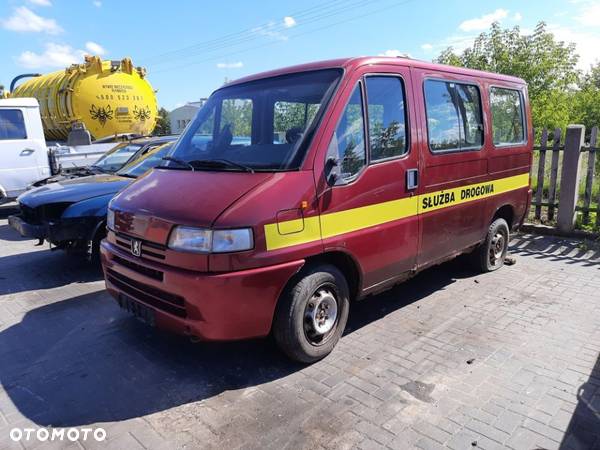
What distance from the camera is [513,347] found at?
12.5 feet

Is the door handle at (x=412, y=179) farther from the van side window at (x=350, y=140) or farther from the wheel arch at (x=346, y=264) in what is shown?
the wheel arch at (x=346, y=264)

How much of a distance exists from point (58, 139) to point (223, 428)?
13.1 meters

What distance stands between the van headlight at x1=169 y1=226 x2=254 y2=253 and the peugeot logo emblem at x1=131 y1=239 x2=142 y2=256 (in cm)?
A: 59

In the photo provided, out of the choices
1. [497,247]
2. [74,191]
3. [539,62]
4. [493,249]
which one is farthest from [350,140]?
[539,62]

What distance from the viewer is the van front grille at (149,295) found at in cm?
316

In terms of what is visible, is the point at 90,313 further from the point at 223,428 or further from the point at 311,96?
the point at 311,96

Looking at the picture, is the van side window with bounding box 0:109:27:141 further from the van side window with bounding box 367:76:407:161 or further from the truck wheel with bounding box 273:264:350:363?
the truck wheel with bounding box 273:264:350:363

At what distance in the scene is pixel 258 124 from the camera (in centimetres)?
391

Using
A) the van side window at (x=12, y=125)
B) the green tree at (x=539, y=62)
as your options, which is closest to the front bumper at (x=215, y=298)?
the van side window at (x=12, y=125)

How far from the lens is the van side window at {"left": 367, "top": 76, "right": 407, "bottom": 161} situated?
12.2 feet

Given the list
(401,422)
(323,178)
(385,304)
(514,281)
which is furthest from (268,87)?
(514,281)

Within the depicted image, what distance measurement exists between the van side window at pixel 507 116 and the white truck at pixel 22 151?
30.5ft

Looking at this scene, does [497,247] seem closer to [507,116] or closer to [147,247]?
[507,116]

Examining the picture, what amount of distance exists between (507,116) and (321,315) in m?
3.79
